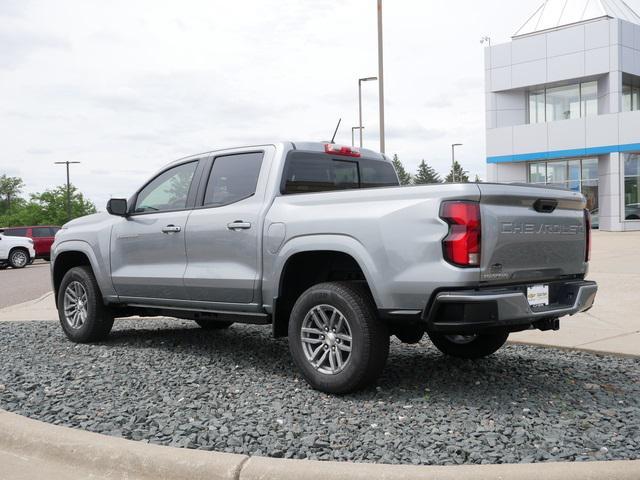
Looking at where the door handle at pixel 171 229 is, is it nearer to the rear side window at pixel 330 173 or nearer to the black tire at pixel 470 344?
the rear side window at pixel 330 173

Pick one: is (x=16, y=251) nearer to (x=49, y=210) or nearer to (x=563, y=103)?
(x=563, y=103)

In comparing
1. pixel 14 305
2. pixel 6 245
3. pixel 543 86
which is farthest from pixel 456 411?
pixel 543 86

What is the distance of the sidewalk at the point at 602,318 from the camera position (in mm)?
6719

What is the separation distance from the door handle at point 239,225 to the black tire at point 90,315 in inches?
86.1

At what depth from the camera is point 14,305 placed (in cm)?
1230

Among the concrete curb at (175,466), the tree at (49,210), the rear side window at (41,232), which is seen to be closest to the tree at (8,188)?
the tree at (49,210)

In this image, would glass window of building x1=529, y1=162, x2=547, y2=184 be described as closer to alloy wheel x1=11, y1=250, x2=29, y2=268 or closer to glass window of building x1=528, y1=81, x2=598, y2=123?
glass window of building x1=528, y1=81, x2=598, y2=123

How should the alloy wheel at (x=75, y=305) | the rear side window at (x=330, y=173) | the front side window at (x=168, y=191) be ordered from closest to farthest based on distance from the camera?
the rear side window at (x=330, y=173) < the front side window at (x=168, y=191) < the alloy wheel at (x=75, y=305)

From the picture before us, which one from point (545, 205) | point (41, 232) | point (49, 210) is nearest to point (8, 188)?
point (49, 210)

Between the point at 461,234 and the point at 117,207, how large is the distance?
3.70 metres

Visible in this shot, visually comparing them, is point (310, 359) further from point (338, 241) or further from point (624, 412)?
point (624, 412)

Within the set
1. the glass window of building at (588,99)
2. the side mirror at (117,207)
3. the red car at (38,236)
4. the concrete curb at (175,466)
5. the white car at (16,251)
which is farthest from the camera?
the glass window of building at (588,99)

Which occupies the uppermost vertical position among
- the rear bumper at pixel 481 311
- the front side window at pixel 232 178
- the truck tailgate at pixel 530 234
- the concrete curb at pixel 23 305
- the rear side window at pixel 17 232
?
the front side window at pixel 232 178

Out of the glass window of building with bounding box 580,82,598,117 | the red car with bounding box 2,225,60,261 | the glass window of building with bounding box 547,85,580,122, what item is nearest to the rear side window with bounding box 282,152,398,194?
the red car with bounding box 2,225,60,261
